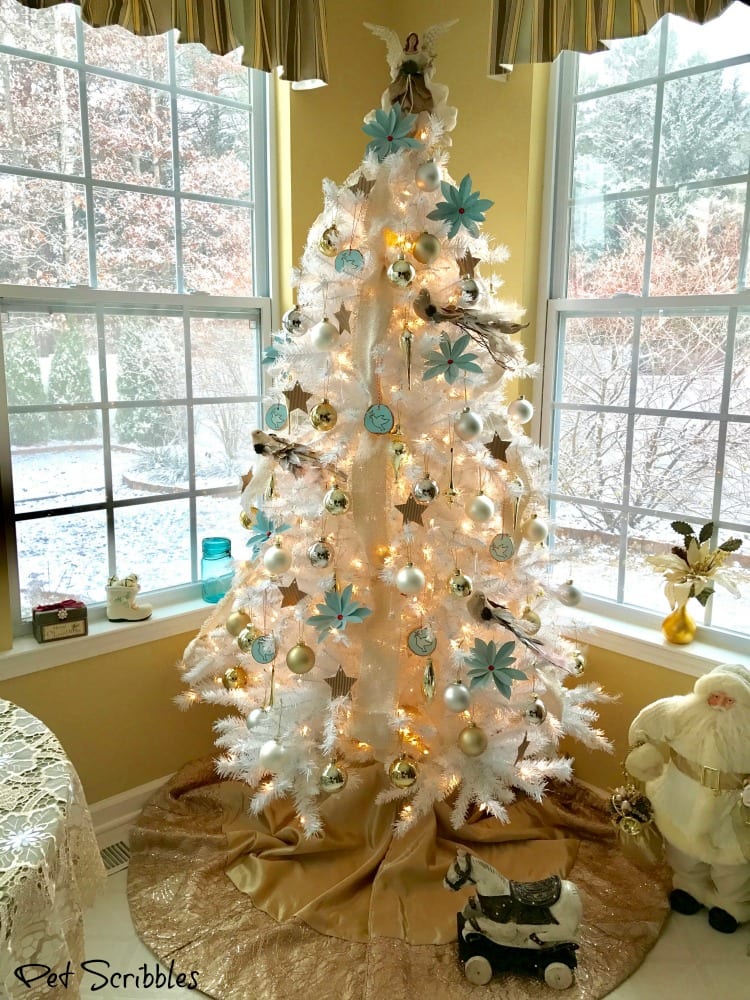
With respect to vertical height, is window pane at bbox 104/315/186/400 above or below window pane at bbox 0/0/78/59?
below

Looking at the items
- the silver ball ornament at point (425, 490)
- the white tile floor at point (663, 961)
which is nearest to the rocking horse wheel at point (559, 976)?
the white tile floor at point (663, 961)

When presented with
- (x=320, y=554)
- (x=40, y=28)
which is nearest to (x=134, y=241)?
(x=40, y=28)

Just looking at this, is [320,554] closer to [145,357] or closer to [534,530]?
[534,530]

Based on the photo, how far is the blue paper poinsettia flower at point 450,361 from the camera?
1874 mm

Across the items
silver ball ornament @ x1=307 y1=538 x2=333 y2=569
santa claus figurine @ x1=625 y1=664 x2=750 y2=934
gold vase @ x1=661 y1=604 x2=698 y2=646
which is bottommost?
santa claus figurine @ x1=625 y1=664 x2=750 y2=934

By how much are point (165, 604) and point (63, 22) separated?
5.75 feet

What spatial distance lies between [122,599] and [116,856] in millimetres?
762

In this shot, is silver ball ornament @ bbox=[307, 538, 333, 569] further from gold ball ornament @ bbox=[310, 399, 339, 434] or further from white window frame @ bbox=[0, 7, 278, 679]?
white window frame @ bbox=[0, 7, 278, 679]

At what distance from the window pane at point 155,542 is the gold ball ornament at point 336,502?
2.78ft

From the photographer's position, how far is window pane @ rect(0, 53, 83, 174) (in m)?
2.09

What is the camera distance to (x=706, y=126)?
7.34 ft

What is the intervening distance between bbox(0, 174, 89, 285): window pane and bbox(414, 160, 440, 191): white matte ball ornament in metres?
1.02

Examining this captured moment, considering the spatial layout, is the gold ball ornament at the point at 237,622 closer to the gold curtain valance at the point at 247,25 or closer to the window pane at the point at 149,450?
the window pane at the point at 149,450

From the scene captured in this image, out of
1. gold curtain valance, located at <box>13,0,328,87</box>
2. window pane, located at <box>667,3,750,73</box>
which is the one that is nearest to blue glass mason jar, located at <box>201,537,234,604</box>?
gold curtain valance, located at <box>13,0,328,87</box>
